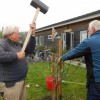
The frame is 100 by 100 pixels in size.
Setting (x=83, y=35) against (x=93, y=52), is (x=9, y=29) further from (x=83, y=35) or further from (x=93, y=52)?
(x=83, y=35)

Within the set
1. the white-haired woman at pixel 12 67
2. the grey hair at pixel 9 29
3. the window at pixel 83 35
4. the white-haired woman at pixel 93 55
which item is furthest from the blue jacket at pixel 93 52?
the window at pixel 83 35

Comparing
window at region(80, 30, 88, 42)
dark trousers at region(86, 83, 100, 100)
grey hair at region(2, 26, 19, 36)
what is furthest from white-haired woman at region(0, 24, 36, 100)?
window at region(80, 30, 88, 42)

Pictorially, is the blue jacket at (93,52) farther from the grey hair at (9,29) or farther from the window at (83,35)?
the window at (83,35)

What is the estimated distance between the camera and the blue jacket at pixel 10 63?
401 centimetres

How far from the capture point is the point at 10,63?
415cm

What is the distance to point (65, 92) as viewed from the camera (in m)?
7.63

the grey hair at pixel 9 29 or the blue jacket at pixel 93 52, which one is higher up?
the grey hair at pixel 9 29

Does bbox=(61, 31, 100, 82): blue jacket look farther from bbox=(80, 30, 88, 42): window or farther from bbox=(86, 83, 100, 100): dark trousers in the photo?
bbox=(80, 30, 88, 42): window

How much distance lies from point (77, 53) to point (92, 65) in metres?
0.30

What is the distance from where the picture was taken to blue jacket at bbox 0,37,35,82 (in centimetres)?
401

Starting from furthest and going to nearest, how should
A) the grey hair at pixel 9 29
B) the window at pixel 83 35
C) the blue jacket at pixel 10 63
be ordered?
1. the window at pixel 83 35
2. the grey hair at pixel 9 29
3. the blue jacket at pixel 10 63

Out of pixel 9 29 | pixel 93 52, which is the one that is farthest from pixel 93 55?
pixel 9 29

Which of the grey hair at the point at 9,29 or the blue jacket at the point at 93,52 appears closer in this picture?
the blue jacket at the point at 93,52

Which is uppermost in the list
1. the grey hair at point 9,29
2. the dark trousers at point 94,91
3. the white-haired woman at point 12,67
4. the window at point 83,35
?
the window at point 83,35
